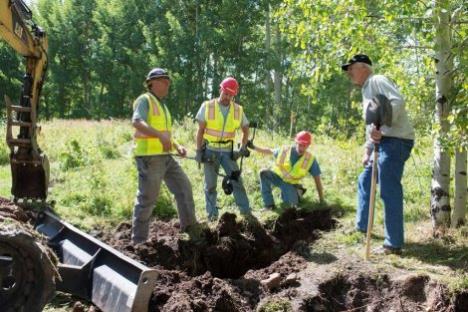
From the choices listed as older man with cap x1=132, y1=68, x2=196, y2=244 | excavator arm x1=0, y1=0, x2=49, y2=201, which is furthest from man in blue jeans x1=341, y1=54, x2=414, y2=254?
excavator arm x1=0, y1=0, x2=49, y2=201

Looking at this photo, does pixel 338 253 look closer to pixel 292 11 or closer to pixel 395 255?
pixel 395 255

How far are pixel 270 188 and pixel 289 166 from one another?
0.46m

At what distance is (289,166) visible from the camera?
890cm

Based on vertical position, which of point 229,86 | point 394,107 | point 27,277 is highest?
point 229,86

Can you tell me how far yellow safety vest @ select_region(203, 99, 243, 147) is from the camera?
798 cm

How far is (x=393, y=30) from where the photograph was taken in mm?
7176

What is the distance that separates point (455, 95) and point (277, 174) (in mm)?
3226

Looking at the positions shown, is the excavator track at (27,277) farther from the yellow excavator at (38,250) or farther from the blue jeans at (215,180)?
the blue jeans at (215,180)

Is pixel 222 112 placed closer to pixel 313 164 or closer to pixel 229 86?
pixel 229 86

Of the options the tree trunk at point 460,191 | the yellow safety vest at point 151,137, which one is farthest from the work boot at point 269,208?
the tree trunk at point 460,191

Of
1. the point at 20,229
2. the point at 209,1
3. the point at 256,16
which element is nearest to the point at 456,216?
the point at 20,229

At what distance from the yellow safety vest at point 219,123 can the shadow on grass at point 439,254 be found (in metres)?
2.88

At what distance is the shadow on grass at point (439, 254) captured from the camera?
232 inches

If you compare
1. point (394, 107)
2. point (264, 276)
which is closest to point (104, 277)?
point (264, 276)
